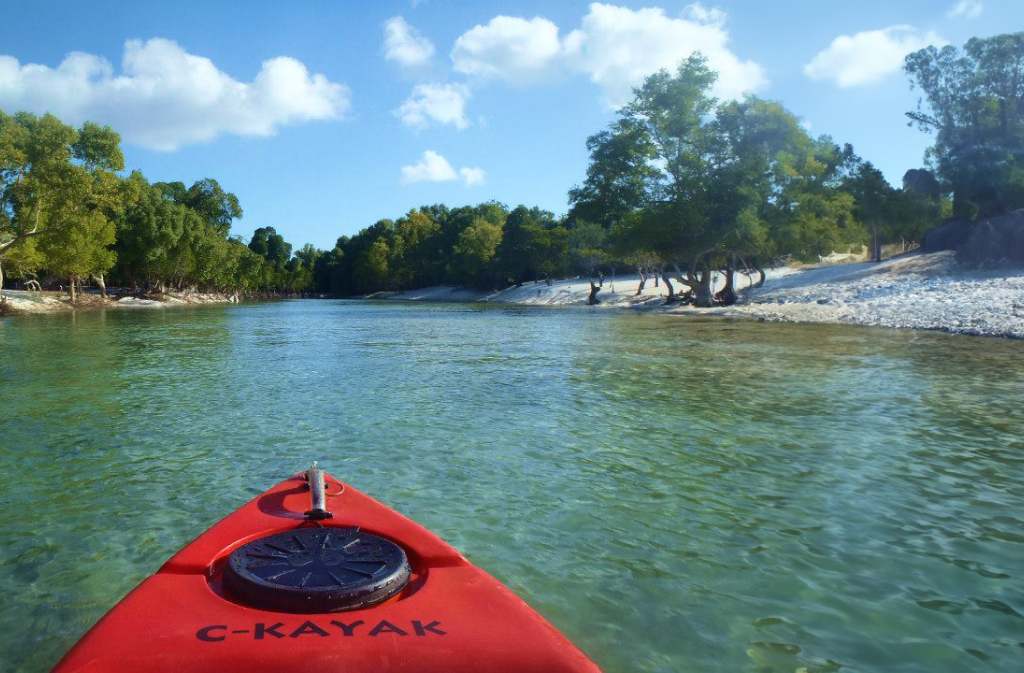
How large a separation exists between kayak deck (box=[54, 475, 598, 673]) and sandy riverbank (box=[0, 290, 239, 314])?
5812 centimetres

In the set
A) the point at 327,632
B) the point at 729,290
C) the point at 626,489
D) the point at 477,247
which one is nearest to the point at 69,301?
the point at 477,247

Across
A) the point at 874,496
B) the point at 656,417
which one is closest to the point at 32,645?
the point at 874,496

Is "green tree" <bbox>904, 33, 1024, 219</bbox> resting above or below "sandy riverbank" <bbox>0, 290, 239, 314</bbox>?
above

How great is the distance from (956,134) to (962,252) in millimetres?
14955

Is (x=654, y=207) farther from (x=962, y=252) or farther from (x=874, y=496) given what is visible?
(x=874, y=496)

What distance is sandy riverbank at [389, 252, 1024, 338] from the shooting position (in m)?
26.8

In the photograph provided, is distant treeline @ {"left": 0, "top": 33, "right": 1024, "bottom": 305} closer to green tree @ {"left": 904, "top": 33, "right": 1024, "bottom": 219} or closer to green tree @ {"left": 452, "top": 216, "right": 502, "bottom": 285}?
green tree @ {"left": 904, "top": 33, "right": 1024, "bottom": 219}

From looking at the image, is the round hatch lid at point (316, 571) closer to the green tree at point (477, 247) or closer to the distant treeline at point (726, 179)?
the distant treeline at point (726, 179)

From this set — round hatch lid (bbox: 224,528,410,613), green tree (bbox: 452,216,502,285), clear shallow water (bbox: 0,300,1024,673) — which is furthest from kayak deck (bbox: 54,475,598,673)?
green tree (bbox: 452,216,502,285)

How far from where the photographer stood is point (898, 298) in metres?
34.3

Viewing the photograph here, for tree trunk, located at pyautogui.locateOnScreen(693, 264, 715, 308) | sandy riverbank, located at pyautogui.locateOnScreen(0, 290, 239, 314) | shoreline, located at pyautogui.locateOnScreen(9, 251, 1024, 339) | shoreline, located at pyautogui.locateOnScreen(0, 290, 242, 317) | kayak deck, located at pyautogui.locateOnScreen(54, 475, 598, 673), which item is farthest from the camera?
sandy riverbank, located at pyautogui.locateOnScreen(0, 290, 239, 314)

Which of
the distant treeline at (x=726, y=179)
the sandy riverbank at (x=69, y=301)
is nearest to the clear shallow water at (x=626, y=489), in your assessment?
the distant treeline at (x=726, y=179)

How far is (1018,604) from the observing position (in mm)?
4617

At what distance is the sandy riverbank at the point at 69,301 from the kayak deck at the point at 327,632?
58.1 meters
